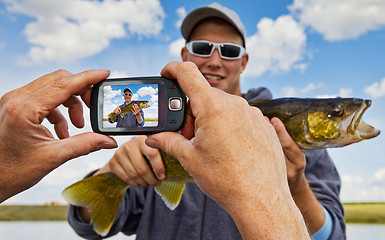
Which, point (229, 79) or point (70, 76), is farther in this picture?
point (229, 79)

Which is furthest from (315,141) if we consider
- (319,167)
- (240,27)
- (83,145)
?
(240,27)

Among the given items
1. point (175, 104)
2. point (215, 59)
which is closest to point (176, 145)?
point (175, 104)

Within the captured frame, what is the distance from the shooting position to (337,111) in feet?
6.81

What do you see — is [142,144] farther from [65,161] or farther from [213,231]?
[213,231]

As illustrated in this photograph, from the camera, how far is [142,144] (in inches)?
84.5

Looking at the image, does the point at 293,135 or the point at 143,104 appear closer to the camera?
the point at 143,104

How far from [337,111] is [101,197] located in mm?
1684

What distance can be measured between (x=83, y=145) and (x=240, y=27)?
2.67 metres

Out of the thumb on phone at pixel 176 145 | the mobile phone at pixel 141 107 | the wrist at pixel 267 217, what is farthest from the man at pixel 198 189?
the wrist at pixel 267 217

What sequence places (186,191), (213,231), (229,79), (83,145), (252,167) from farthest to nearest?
1. (229,79)
2. (186,191)
3. (213,231)
4. (83,145)
5. (252,167)

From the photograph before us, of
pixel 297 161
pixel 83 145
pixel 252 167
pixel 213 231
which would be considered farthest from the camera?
pixel 213 231

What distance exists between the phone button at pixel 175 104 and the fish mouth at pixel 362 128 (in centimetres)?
124

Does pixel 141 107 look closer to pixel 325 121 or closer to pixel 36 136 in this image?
pixel 36 136

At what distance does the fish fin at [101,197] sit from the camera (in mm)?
2312
